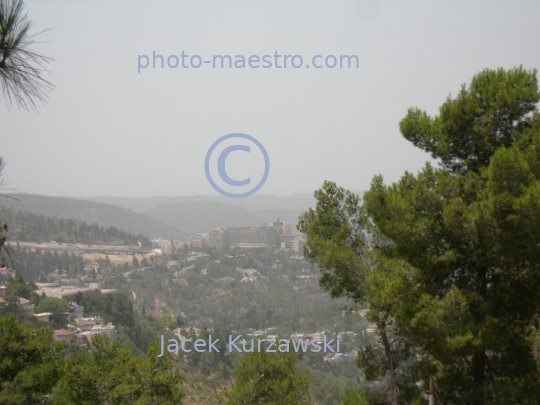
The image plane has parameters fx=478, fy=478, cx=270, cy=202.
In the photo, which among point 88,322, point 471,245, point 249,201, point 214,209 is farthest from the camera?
point 214,209

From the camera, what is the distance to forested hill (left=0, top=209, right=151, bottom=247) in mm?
35406

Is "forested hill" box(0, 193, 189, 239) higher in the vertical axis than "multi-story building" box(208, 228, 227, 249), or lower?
higher

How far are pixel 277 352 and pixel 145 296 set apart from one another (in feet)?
95.3

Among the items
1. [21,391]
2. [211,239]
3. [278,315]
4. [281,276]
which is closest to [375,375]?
[21,391]

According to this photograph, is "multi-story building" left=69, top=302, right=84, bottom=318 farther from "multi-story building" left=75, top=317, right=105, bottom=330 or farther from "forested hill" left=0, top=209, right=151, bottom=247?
"forested hill" left=0, top=209, right=151, bottom=247

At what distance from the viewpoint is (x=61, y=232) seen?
3897 centimetres

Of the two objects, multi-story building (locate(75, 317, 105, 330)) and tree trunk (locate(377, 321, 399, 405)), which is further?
multi-story building (locate(75, 317, 105, 330))

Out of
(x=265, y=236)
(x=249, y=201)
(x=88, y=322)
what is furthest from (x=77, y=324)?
(x=249, y=201)

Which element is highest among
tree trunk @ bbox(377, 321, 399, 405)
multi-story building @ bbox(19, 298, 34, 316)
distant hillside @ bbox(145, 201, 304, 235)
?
distant hillside @ bbox(145, 201, 304, 235)

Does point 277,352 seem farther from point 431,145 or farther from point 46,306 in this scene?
point 46,306

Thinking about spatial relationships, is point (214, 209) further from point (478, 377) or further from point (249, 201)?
point (478, 377)

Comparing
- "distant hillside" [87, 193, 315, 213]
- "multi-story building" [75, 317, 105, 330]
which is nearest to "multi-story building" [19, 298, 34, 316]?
"multi-story building" [75, 317, 105, 330]

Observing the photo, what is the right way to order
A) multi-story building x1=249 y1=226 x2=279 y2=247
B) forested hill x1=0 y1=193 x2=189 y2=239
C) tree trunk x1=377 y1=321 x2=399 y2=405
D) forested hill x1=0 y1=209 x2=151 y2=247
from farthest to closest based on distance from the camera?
1. forested hill x1=0 y1=193 x2=189 y2=239
2. forested hill x1=0 y1=209 x2=151 y2=247
3. multi-story building x1=249 y1=226 x2=279 y2=247
4. tree trunk x1=377 y1=321 x2=399 y2=405

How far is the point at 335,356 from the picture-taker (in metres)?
15.6
